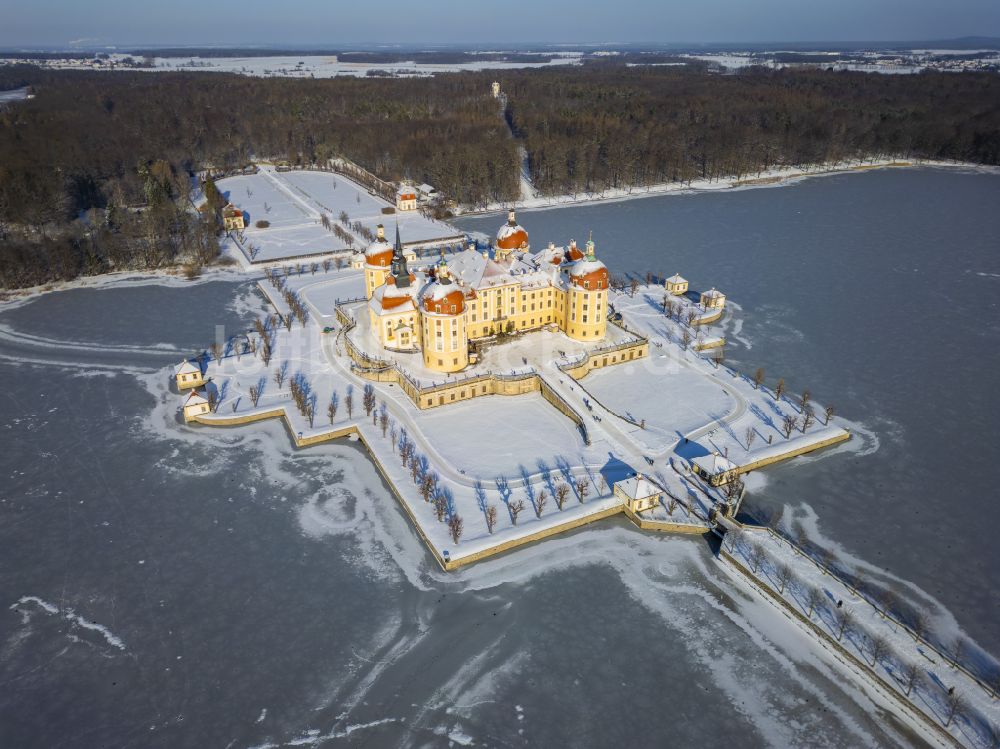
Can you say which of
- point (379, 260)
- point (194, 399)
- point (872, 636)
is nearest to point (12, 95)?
point (379, 260)

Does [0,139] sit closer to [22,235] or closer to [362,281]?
[22,235]

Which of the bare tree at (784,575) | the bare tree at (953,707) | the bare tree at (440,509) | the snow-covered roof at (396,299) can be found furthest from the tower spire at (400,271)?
the bare tree at (953,707)

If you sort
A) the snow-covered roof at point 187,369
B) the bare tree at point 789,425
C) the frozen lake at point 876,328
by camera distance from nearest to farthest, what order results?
the frozen lake at point 876,328 < the bare tree at point 789,425 < the snow-covered roof at point 187,369

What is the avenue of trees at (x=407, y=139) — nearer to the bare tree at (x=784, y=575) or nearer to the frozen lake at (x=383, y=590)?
the frozen lake at (x=383, y=590)

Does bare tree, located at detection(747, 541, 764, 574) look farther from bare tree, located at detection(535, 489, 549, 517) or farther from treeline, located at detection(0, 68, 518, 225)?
treeline, located at detection(0, 68, 518, 225)

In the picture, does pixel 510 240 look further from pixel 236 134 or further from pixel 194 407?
pixel 236 134

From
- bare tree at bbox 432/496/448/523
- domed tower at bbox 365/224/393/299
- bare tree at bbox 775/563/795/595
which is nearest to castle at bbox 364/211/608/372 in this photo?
domed tower at bbox 365/224/393/299
